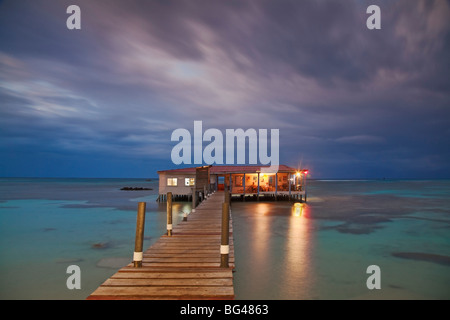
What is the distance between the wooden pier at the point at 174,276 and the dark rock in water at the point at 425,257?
35.5 ft

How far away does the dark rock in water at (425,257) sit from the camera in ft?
45.6

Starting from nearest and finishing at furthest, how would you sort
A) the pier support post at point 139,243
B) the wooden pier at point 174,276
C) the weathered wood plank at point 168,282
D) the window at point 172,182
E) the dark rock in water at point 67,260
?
the wooden pier at point 174,276 → the weathered wood plank at point 168,282 → the pier support post at point 139,243 → the dark rock in water at point 67,260 → the window at point 172,182

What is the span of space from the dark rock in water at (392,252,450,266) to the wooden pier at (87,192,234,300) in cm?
1083

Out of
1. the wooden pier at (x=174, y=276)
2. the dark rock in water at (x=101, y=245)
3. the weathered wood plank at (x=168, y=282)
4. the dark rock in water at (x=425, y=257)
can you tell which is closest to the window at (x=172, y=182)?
the dark rock in water at (x=101, y=245)

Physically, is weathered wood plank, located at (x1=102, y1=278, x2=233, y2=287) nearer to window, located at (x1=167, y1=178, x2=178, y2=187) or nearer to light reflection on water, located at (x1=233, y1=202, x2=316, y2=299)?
light reflection on water, located at (x1=233, y1=202, x2=316, y2=299)

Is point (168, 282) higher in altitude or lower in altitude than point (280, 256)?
higher

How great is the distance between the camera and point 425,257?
574 inches

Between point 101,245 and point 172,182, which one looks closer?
point 101,245

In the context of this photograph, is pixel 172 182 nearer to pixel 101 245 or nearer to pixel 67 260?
pixel 101 245

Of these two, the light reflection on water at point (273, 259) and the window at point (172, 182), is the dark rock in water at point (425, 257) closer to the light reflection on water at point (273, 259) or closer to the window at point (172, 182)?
the light reflection on water at point (273, 259)

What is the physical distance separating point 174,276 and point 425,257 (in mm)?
14381

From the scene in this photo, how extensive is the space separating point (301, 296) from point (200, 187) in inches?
932

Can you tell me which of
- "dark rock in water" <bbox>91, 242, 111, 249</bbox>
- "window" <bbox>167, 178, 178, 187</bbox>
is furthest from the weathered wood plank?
"window" <bbox>167, 178, 178, 187</bbox>

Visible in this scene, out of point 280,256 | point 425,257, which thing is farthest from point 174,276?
point 425,257
